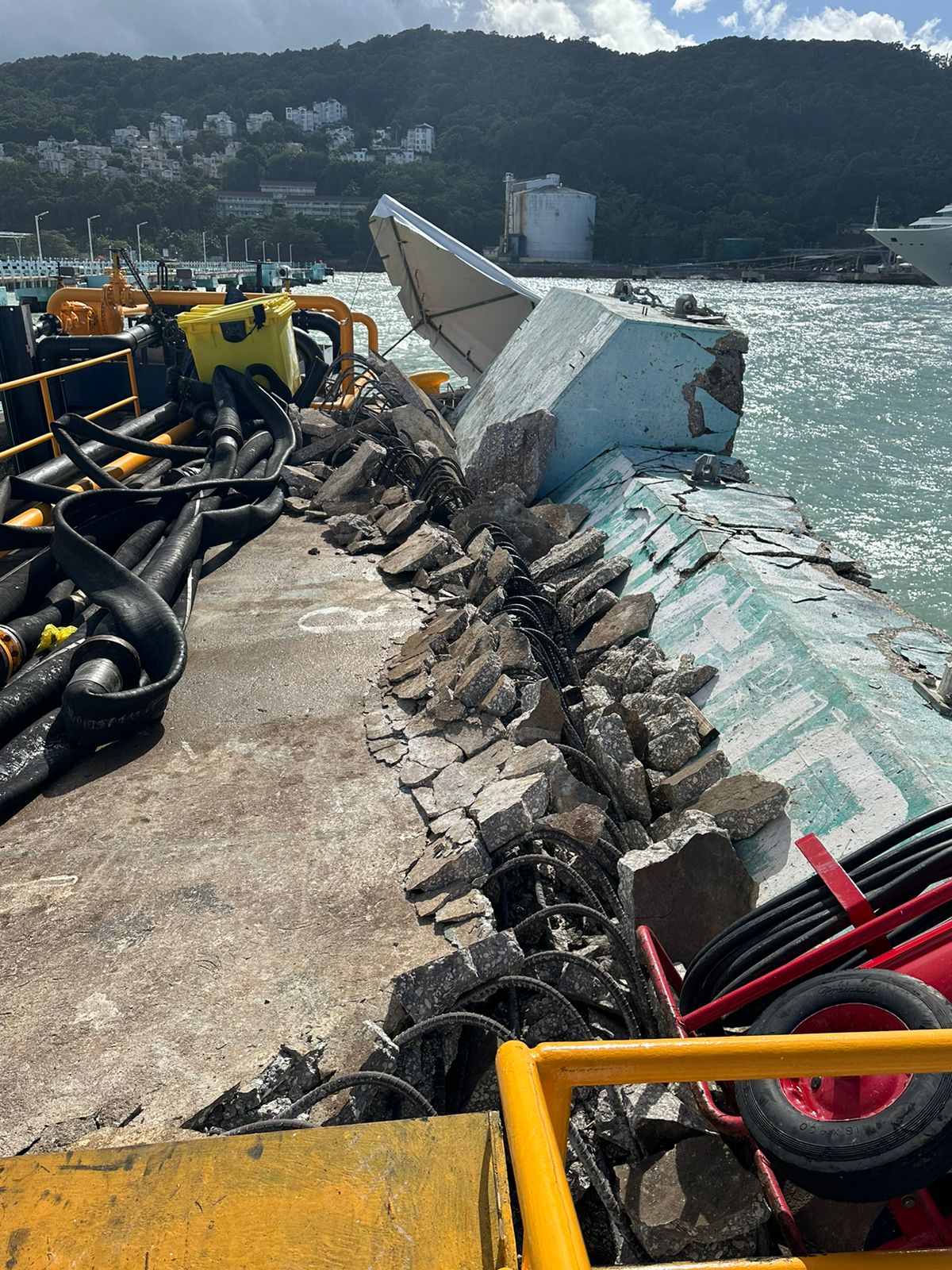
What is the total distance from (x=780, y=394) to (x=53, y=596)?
54.8 feet

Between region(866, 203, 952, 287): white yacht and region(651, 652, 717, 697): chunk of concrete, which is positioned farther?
region(866, 203, 952, 287): white yacht

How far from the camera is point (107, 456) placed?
8180 millimetres

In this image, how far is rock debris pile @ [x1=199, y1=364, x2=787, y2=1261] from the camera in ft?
7.26

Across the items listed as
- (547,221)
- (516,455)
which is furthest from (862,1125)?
Answer: (547,221)

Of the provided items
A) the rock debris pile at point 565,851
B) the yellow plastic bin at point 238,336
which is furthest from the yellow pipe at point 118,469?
the rock debris pile at point 565,851

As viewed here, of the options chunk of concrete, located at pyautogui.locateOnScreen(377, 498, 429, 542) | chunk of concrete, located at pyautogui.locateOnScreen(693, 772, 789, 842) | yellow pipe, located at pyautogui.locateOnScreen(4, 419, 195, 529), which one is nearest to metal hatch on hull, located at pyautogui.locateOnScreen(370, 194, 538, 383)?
yellow pipe, located at pyautogui.locateOnScreen(4, 419, 195, 529)

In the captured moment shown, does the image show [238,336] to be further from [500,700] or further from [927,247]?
[927,247]

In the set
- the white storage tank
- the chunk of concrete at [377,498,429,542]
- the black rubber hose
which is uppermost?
the white storage tank

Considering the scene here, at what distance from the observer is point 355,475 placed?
7.76 m

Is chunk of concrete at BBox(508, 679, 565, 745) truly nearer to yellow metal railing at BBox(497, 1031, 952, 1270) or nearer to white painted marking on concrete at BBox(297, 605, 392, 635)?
white painted marking on concrete at BBox(297, 605, 392, 635)

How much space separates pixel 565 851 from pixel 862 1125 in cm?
174

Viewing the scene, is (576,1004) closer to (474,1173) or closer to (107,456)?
(474,1173)

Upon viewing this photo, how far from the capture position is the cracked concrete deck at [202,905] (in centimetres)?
249

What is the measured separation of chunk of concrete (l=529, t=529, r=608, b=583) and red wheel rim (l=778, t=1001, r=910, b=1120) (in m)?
4.21
